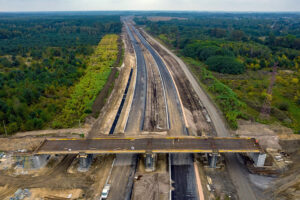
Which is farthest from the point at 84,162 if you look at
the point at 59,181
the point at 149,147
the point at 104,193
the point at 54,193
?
the point at 149,147

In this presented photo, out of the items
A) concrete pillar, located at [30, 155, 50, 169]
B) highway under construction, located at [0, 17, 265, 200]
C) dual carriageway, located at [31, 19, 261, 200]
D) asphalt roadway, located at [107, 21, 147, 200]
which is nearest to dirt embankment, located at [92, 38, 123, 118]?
highway under construction, located at [0, 17, 265, 200]

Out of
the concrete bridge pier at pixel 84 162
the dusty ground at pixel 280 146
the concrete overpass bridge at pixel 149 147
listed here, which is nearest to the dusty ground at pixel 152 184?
the concrete overpass bridge at pixel 149 147

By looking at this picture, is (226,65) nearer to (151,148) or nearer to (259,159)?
(259,159)

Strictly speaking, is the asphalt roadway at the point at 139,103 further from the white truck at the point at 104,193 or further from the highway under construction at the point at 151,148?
the white truck at the point at 104,193

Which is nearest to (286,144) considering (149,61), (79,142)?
(79,142)

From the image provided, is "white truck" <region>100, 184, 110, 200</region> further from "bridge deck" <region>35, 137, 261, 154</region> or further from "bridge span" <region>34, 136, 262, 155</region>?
"bridge deck" <region>35, 137, 261, 154</region>

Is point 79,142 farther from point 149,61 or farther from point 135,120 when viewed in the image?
point 149,61
